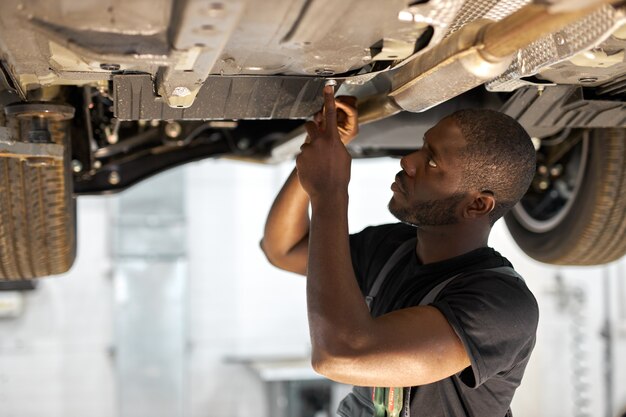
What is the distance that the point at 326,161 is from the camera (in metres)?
1.64

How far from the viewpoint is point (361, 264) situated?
2107 millimetres

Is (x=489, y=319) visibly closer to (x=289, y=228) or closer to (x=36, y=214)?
(x=289, y=228)

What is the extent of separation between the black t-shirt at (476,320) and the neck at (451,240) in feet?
0.09

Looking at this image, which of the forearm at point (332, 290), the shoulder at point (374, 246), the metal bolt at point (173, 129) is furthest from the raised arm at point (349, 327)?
the metal bolt at point (173, 129)

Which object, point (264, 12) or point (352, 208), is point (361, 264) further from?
point (352, 208)

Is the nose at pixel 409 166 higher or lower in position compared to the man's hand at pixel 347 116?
lower

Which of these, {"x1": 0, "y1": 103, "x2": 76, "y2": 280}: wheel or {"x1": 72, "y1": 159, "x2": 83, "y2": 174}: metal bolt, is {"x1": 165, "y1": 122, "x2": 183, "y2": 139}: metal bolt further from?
{"x1": 0, "y1": 103, "x2": 76, "y2": 280}: wheel

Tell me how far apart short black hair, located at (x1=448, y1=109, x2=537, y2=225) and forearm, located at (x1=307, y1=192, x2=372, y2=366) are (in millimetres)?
296

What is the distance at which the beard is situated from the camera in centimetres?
180

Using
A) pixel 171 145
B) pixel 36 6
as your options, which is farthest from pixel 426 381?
pixel 171 145

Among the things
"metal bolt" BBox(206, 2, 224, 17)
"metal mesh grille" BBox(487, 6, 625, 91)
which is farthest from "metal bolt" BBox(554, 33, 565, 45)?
"metal bolt" BBox(206, 2, 224, 17)

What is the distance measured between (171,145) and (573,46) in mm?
1670

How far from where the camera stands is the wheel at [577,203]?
2.37 meters

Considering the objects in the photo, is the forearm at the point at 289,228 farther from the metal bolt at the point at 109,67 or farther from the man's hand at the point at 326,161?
the metal bolt at the point at 109,67
